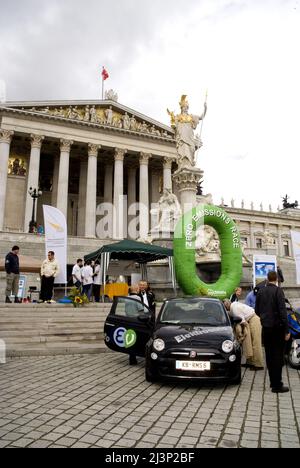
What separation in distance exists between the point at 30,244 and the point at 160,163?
2173 centimetres

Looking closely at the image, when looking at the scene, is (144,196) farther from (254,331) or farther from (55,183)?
(254,331)

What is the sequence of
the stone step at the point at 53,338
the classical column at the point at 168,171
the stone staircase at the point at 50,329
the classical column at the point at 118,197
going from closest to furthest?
the stone staircase at the point at 50,329, the stone step at the point at 53,338, the classical column at the point at 118,197, the classical column at the point at 168,171

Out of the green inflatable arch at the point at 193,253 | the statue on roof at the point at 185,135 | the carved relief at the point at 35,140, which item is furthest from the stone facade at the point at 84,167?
the green inflatable arch at the point at 193,253

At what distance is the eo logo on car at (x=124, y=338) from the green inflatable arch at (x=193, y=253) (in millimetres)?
5830

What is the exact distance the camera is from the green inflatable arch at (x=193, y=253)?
13.6 metres

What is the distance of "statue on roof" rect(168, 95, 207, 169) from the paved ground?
1624cm

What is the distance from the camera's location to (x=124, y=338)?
24.2 feet

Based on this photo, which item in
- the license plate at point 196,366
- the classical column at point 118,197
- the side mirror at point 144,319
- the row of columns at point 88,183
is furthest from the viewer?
the classical column at point 118,197

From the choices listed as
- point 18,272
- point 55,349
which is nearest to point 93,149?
point 18,272

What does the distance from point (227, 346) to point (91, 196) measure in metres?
33.9

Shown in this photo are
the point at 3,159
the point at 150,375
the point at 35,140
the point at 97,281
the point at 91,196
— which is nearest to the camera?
the point at 150,375

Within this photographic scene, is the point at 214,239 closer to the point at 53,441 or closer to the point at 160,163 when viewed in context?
the point at 53,441

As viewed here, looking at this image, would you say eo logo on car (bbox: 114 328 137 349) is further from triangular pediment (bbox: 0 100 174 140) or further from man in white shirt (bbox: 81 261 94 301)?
triangular pediment (bbox: 0 100 174 140)

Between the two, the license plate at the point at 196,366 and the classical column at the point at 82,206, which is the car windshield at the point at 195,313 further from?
the classical column at the point at 82,206
